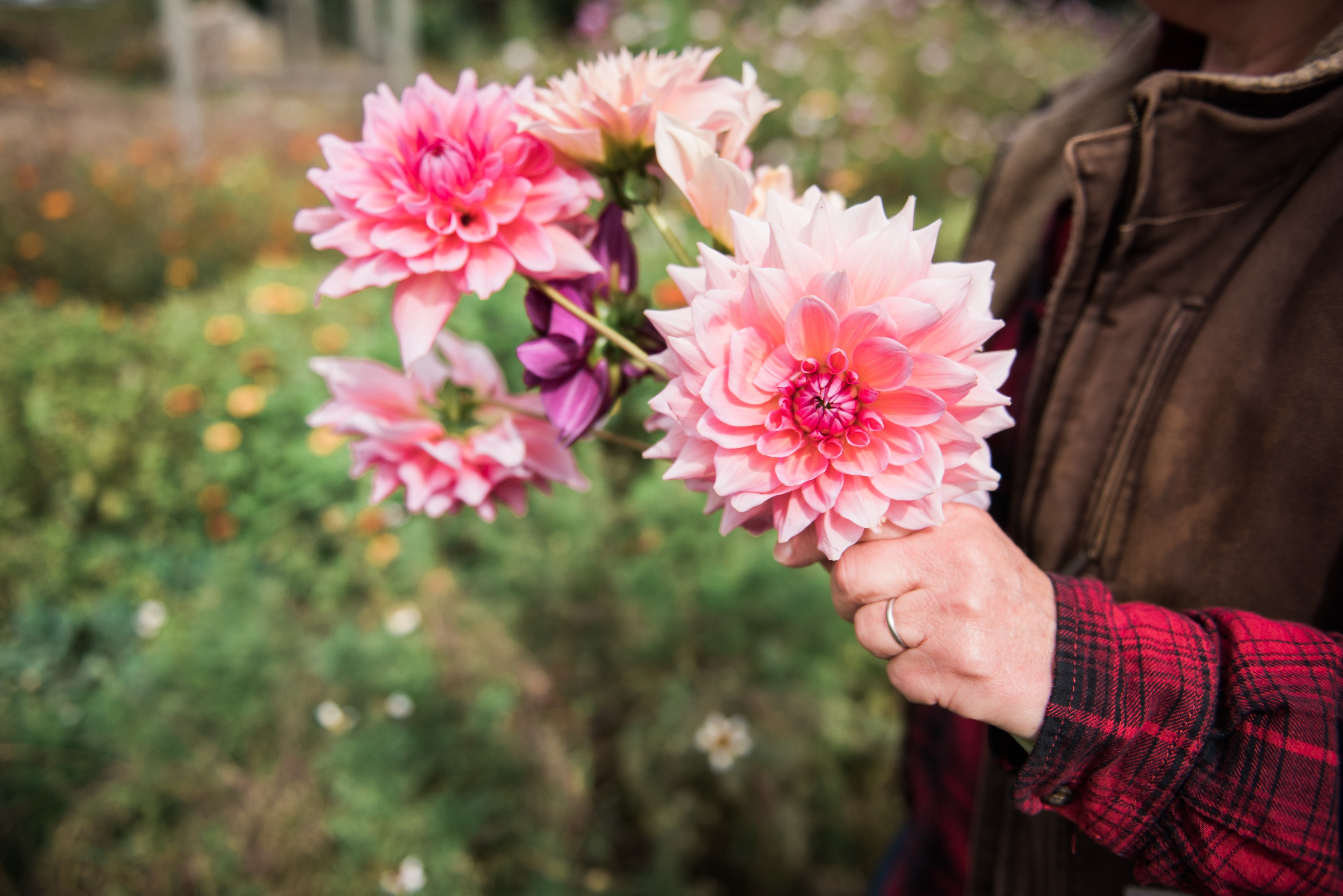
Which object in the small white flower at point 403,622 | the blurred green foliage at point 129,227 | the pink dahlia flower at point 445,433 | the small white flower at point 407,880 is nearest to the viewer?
the pink dahlia flower at point 445,433

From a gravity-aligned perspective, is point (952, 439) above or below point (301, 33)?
above

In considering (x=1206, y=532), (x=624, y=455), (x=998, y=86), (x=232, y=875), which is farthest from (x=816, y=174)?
(x=232, y=875)

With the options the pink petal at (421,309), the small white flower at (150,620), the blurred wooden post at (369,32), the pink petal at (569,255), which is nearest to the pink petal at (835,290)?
the pink petal at (569,255)

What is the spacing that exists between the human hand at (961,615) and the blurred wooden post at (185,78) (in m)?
6.03

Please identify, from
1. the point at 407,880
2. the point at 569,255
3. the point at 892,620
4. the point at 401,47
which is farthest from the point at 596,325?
the point at 401,47

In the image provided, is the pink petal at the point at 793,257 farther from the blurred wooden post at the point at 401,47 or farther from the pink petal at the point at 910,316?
the blurred wooden post at the point at 401,47

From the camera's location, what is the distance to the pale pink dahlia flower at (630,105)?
2.12 feet

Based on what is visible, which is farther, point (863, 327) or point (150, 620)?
point (150, 620)

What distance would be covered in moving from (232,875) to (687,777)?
100 cm

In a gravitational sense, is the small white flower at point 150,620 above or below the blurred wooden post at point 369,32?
below

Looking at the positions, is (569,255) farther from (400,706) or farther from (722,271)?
(400,706)

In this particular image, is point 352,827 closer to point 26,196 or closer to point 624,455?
point 624,455

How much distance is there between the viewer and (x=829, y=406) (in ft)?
1.92

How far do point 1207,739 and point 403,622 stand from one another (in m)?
1.84
